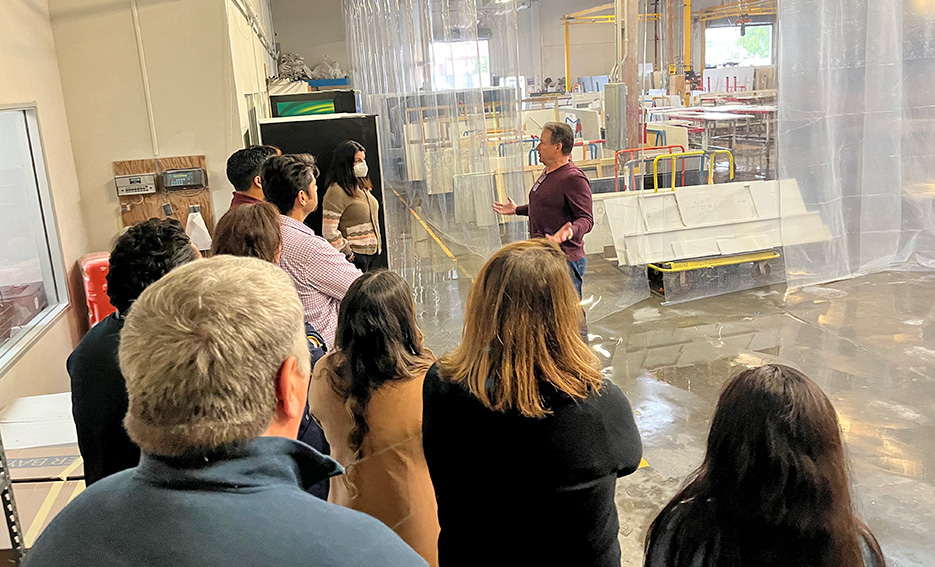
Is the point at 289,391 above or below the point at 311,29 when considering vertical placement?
below

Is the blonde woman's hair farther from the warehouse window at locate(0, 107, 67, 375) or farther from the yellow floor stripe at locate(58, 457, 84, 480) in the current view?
the warehouse window at locate(0, 107, 67, 375)

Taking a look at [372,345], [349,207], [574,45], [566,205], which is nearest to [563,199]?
[566,205]

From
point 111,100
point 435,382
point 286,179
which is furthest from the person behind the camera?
point 111,100

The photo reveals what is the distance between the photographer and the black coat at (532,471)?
1536mm

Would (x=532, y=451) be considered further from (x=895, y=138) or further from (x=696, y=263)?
(x=895, y=138)

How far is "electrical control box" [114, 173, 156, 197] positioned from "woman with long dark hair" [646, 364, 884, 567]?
13.0ft

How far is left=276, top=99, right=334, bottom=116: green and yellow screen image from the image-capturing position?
300 inches

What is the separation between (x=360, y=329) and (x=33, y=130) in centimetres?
290

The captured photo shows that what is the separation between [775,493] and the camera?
1.36 m

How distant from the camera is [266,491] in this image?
899mm

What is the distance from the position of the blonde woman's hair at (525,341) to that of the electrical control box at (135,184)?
3.43 metres

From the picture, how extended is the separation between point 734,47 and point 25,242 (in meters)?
22.0

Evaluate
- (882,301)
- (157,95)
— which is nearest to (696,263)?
(882,301)

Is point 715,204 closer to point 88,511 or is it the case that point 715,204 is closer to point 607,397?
point 607,397
